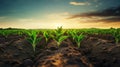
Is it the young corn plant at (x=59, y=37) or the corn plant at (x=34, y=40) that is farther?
the young corn plant at (x=59, y=37)

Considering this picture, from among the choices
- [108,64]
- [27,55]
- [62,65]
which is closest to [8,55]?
[27,55]

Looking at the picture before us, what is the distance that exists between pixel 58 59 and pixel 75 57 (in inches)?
26.1

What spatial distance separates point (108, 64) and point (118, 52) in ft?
3.37

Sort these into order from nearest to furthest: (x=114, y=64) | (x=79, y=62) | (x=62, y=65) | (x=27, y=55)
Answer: (x=62, y=65)
(x=79, y=62)
(x=114, y=64)
(x=27, y=55)

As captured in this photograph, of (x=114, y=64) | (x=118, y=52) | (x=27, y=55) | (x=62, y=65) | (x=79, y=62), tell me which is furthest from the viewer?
(x=27, y=55)

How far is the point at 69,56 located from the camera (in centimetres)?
684

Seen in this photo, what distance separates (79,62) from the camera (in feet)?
20.6

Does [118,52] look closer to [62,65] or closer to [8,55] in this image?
[62,65]

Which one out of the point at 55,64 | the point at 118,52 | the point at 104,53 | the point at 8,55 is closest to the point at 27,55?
the point at 8,55

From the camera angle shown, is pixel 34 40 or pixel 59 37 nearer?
pixel 34 40

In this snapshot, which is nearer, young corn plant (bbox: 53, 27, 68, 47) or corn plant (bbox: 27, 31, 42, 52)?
corn plant (bbox: 27, 31, 42, 52)

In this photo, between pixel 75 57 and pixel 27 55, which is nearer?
pixel 75 57

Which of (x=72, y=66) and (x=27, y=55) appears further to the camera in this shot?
(x=27, y=55)

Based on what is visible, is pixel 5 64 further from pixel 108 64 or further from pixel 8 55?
pixel 108 64
